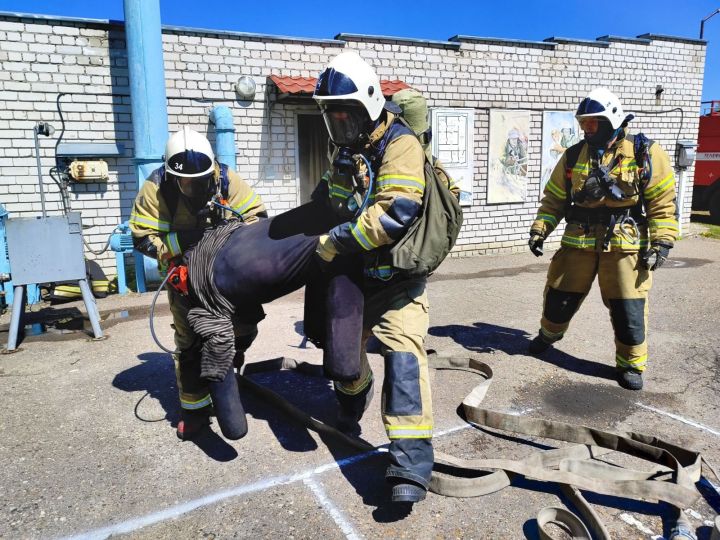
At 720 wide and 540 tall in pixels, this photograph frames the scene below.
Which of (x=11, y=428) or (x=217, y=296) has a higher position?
(x=217, y=296)

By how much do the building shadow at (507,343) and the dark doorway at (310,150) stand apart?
14.1 ft

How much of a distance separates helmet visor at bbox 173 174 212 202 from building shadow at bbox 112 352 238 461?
149 cm

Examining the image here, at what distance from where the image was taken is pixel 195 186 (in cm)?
318

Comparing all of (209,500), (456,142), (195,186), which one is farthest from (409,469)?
(456,142)

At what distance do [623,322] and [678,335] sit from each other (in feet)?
5.49

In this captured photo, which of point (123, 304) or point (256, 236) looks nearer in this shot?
point (256, 236)

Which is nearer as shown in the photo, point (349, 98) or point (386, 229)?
point (386, 229)

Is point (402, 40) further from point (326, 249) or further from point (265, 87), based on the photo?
point (326, 249)

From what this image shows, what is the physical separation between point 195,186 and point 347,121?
1.00 metres

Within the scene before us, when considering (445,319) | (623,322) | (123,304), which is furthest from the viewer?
(123,304)

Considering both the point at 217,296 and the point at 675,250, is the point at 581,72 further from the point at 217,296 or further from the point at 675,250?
the point at 217,296

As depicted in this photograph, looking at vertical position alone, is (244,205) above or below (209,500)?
above

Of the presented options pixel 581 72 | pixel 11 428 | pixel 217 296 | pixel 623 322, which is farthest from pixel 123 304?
pixel 581 72

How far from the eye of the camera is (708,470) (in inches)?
117
